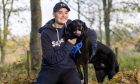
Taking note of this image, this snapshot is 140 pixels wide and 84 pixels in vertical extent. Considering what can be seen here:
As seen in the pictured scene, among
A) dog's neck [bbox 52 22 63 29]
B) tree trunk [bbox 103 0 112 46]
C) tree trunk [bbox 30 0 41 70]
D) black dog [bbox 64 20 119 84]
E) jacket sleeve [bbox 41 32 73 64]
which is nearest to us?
jacket sleeve [bbox 41 32 73 64]

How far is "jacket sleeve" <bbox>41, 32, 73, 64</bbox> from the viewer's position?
18.3 feet

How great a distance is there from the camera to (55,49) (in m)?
5.62

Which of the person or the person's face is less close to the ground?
the person's face

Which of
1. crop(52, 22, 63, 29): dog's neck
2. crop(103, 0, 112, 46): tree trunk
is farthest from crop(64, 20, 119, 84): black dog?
crop(103, 0, 112, 46): tree trunk

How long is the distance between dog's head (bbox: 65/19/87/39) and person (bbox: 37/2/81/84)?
0.10 m

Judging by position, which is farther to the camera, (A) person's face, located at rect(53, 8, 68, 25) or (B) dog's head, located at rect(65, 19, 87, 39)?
(B) dog's head, located at rect(65, 19, 87, 39)

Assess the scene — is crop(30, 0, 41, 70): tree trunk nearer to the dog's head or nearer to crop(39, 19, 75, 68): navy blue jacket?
the dog's head

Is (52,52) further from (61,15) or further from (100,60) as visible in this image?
(100,60)

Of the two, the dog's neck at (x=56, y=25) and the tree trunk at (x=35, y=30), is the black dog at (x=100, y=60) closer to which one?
the dog's neck at (x=56, y=25)

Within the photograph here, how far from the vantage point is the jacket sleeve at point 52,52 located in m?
5.59

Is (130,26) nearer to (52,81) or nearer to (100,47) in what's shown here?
(100,47)

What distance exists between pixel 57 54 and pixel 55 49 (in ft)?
0.24

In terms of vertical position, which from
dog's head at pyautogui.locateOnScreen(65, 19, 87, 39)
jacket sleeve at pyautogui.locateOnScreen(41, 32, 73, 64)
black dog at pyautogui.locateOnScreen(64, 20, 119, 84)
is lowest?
black dog at pyautogui.locateOnScreen(64, 20, 119, 84)

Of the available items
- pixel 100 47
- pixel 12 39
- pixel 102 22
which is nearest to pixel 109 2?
pixel 102 22
